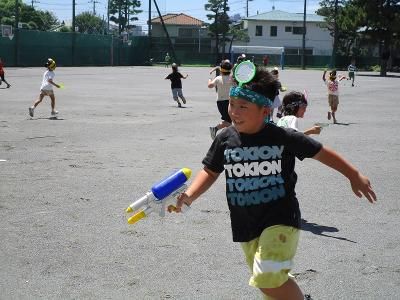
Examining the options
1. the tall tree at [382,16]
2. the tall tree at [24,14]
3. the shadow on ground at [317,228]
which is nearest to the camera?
the shadow on ground at [317,228]

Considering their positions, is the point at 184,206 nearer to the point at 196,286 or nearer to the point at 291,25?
the point at 196,286

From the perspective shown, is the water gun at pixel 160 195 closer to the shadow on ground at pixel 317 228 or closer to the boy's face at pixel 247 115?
the boy's face at pixel 247 115

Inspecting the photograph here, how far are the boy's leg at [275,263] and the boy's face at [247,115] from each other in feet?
1.96

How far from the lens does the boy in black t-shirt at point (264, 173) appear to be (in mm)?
3316

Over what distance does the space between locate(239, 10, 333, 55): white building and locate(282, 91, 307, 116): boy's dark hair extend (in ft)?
324

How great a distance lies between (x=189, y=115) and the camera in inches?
722

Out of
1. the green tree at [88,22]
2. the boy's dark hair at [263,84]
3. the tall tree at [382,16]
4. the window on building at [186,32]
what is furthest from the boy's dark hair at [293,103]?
the green tree at [88,22]

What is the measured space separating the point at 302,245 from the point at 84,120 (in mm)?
11627

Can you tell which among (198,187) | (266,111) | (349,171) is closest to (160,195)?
(198,187)

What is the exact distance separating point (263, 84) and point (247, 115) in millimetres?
209

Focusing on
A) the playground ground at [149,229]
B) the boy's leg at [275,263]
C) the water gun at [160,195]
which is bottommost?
the playground ground at [149,229]

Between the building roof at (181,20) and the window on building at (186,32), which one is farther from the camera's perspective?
the building roof at (181,20)

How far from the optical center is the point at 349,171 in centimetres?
331

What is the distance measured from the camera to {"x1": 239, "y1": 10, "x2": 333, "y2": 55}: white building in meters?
103
